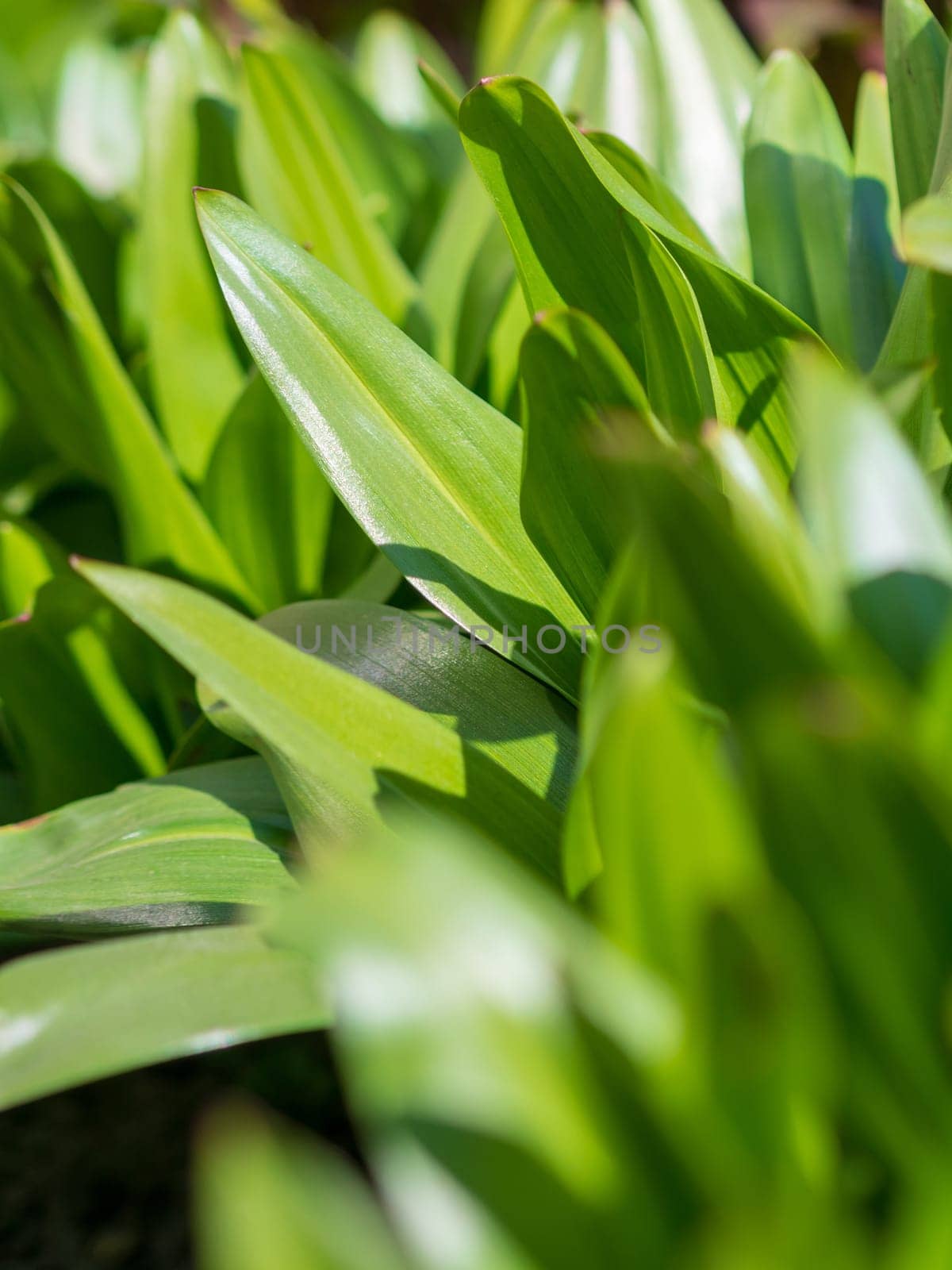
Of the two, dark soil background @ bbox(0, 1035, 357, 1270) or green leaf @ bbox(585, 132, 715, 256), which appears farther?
dark soil background @ bbox(0, 1035, 357, 1270)

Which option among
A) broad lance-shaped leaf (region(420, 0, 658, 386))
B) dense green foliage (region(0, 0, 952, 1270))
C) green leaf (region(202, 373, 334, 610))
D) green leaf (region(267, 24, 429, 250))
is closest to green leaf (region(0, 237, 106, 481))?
dense green foliage (region(0, 0, 952, 1270))

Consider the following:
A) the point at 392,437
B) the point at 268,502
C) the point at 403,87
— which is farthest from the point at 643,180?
the point at 403,87

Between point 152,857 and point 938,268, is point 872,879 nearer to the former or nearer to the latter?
point 938,268

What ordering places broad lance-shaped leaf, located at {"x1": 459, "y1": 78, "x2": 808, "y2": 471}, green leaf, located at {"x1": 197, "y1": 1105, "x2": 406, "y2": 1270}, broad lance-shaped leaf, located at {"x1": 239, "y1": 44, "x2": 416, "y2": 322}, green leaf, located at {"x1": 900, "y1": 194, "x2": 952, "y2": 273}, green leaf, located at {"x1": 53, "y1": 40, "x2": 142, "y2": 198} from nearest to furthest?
1. green leaf, located at {"x1": 197, "y1": 1105, "x2": 406, "y2": 1270}
2. green leaf, located at {"x1": 900, "y1": 194, "x2": 952, "y2": 273}
3. broad lance-shaped leaf, located at {"x1": 459, "y1": 78, "x2": 808, "y2": 471}
4. broad lance-shaped leaf, located at {"x1": 239, "y1": 44, "x2": 416, "y2": 322}
5. green leaf, located at {"x1": 53, "y1": 40, "x2": 142, "y2": 198}

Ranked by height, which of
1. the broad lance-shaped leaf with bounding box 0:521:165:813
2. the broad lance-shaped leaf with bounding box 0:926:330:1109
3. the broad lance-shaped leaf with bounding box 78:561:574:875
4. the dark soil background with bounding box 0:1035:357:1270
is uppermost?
the broad lance-shaped leaf with bounding box 78:561:574:875

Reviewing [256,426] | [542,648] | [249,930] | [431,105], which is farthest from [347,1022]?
[431,105]

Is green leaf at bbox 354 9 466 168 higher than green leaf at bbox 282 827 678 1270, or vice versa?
green leaf at bbox 354 9 466 168

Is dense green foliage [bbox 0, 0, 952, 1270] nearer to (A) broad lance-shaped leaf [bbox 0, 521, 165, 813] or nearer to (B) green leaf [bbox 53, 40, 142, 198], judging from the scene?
(A) broad lance-shaped leaf [bbox 0, 521, 165, 813]
